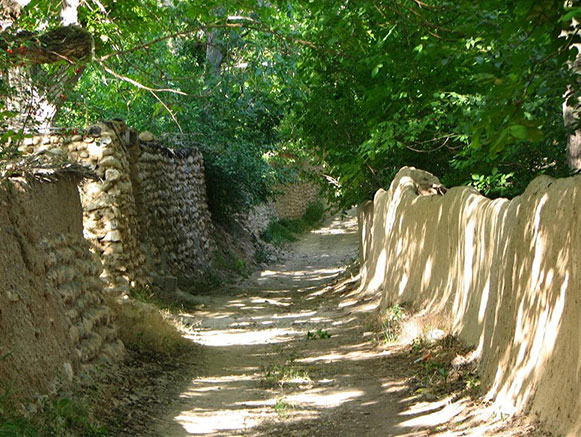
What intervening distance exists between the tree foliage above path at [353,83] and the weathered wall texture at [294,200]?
1119 cm

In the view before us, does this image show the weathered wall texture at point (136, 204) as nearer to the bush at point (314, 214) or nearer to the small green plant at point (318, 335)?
the small green plant at point (318, 335)

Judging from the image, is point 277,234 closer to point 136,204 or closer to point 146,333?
point 136,204

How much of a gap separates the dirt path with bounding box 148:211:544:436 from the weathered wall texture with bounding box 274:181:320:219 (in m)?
18.7

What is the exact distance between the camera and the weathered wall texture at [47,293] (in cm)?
573

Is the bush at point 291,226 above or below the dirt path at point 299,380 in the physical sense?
above

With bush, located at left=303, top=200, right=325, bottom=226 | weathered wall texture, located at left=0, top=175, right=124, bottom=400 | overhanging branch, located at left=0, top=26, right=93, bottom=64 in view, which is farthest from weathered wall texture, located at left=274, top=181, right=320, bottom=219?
overhanging branch, located at left=0, top=26, right=93, bottom=64

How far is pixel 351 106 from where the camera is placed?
15.8 metres

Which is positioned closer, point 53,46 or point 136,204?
point 53,46

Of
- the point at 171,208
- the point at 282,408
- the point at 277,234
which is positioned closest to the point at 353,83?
the point at 171,208

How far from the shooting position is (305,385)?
8.00m

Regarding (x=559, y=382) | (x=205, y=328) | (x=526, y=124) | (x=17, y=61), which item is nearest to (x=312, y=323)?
(x=205, y=328)

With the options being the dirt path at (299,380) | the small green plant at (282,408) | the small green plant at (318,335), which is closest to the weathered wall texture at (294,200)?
the dirt path at (299,380)

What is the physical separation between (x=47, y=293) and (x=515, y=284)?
385 centimetres

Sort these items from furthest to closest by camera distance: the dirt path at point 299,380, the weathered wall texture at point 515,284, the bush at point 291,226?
1. the bush at point 291,226
2. the dirt path at point 299,380
3. the weathered wall texture at point 515,284
